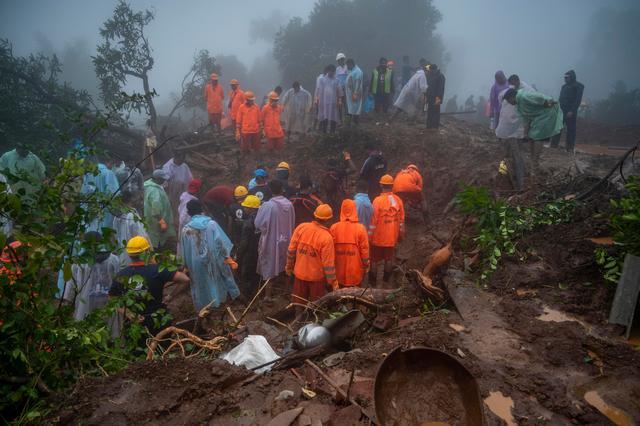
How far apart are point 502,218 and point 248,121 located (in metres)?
7.83

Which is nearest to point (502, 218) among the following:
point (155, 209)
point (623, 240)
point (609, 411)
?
point (623, 240)

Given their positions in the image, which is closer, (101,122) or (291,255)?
(101,122)

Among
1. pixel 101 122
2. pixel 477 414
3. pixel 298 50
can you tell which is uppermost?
pixel 298 50

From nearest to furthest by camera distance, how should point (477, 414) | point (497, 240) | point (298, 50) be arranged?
point (477, 414), point (497, 240), point (298, 50)

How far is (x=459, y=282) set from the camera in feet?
14.8

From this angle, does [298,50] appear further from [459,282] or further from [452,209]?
[459,282]

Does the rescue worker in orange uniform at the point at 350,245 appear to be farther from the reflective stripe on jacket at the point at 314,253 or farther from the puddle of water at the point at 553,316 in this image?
the puddle of water at the point at 553,316

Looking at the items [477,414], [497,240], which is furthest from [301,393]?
[497,240]

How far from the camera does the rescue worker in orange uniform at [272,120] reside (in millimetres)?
10703

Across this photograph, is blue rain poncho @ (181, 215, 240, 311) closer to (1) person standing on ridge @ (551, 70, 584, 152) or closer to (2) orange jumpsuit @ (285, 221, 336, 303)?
(2) orange jumpsuit @ (285, 221, 336, 303)

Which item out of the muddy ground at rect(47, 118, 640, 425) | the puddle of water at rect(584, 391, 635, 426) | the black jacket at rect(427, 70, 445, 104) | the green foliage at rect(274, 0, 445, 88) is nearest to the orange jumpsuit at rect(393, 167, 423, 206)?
the muddy ground at rect(47, 118, 640, 425)

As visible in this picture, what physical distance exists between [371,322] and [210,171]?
8513 mm

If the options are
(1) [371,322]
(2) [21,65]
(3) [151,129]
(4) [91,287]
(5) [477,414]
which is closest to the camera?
(5) [477,414]

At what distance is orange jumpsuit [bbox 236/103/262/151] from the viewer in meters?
10.7
